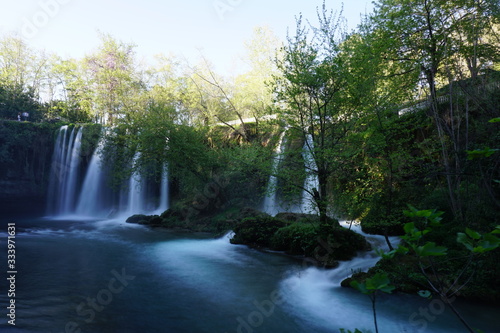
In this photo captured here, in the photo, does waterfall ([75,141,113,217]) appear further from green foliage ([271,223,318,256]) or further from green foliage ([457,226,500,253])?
green foliage ([457,226,500,253])

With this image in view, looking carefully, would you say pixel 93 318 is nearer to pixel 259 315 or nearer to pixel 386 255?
pixel 259 315

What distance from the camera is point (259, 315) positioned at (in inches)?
225

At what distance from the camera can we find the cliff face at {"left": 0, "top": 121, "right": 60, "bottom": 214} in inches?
977

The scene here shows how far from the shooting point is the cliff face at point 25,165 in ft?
81.5

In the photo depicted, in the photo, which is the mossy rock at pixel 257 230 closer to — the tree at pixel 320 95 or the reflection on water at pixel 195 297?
the reflection on water at pixel 195 297

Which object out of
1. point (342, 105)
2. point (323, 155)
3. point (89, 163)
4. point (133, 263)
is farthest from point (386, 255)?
point (89, 163)

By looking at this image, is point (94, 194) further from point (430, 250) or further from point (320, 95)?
point (430, 250)

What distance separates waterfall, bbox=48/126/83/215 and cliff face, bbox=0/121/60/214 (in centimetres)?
109

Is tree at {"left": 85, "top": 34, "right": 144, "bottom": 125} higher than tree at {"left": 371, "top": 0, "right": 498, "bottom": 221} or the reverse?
higher

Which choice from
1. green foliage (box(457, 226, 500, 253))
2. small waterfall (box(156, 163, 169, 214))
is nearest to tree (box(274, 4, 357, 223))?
green foliage (box(457, 226, 500, 253))

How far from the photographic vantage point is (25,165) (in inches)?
1008

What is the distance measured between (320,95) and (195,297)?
6.03 m

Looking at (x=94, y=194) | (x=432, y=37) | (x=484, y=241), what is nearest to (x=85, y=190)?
(x=94, y=194)

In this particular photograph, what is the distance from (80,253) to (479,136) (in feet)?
41.5
